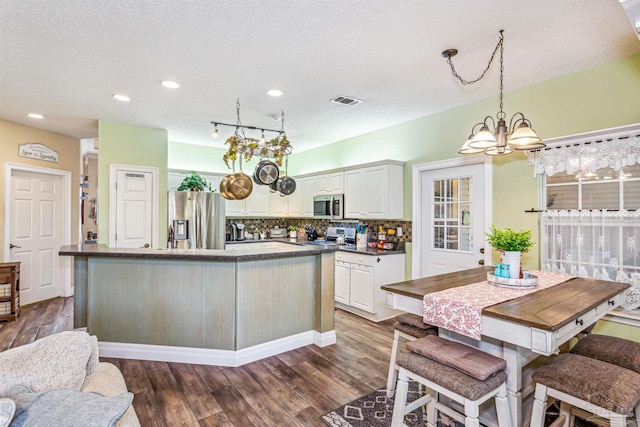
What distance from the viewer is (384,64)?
2.85 metres

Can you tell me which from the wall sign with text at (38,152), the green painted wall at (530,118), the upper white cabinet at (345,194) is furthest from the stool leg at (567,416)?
the wall sign with text at (38,152)

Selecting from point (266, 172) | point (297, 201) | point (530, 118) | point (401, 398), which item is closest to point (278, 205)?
point (297, 201)

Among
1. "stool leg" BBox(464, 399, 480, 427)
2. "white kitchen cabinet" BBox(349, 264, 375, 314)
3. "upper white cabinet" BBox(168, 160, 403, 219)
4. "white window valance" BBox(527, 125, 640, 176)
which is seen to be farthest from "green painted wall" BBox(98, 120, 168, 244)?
"white window valance" BBox(527, 125, 640, 176)

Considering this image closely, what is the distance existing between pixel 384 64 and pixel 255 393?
2893 millimetres

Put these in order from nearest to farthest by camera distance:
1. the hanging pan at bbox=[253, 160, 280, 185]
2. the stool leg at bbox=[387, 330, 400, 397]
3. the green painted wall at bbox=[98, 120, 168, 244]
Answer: the stool leg at bbox=[387, 330, 400, 397]
the hanging pan at bbox=[253, 160, 280, 185]
the green painted wall at bbox=[98, 120, 168, 244]

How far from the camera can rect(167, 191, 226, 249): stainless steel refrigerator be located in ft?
16.8

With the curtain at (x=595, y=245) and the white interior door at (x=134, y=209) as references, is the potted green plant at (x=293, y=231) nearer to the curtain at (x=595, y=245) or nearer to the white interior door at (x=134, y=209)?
the white interior door at (x=134, y=209)

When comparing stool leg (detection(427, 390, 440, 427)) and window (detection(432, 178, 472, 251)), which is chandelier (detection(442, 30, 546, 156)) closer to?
window (detection(432, 178, 472, 251))

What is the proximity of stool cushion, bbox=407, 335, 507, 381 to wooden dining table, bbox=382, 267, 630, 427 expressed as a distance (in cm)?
11

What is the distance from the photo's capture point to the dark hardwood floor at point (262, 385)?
2.30 meters

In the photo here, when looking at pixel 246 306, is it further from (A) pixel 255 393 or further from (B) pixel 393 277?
(B) pixel 393 277

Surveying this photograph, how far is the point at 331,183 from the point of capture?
547 cm

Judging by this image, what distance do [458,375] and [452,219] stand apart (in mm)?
2664

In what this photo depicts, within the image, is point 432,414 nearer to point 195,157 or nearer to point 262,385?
point 262,385
